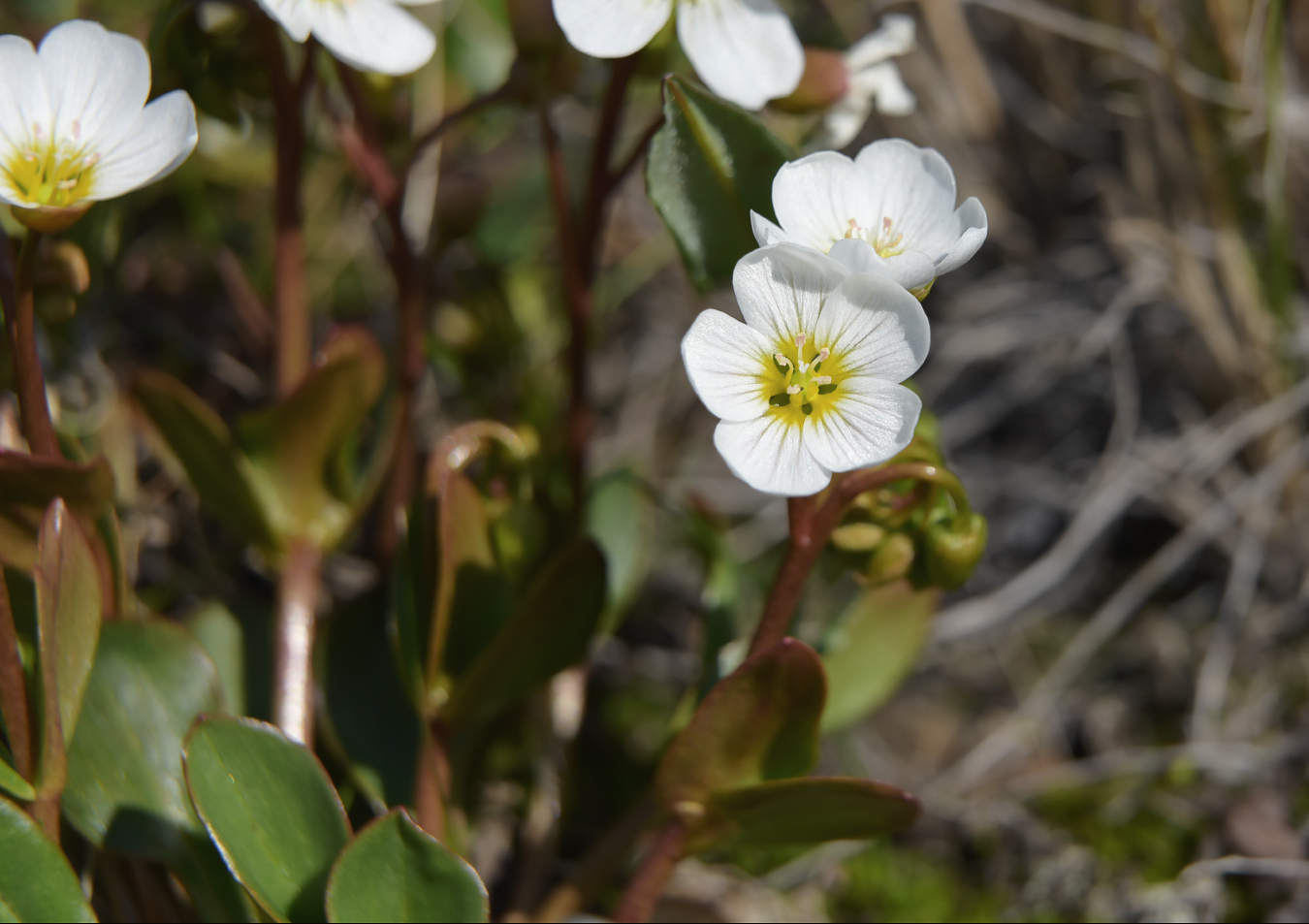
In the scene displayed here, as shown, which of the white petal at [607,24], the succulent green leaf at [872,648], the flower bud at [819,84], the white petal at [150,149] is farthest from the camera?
the succulent green leaf at [872,648]

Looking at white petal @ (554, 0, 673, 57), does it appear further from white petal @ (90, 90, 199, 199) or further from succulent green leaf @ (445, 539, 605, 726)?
succulent green leaf @ (445, 539, 605, 726)

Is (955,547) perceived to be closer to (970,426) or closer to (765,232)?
(765,232)

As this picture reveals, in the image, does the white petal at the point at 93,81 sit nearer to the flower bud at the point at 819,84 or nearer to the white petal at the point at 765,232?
the white petal at the point at 765,232

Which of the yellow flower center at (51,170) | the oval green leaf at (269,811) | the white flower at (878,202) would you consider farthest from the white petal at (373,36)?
the oval green leaf at (269,811)

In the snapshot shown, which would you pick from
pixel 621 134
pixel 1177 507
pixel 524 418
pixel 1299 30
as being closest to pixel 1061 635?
pixel 1177 507

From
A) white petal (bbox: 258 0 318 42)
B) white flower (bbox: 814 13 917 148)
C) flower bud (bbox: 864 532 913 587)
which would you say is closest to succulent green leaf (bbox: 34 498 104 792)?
white petal (bbox: 258 0 318 42)

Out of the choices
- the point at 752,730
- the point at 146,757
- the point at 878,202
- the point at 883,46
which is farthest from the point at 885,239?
the point at 146,757
